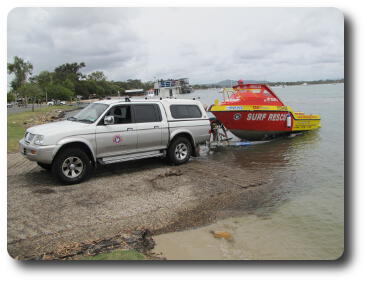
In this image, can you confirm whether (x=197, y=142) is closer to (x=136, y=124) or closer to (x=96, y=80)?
(x=136, y=124)

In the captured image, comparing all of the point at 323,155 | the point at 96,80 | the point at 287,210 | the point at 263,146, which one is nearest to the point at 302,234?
the point at 287,210

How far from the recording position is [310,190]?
789cm

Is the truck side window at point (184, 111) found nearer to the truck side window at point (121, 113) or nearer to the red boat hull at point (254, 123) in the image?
the truck side window at point (121, 113)

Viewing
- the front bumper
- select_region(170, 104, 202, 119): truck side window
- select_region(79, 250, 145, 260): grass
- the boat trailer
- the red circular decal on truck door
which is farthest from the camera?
the boat trailer

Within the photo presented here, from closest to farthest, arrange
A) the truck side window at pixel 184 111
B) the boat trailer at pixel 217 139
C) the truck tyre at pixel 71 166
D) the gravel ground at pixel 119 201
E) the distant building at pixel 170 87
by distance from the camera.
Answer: the gravel ground at pixel 119 201 → the truck tyre at pixel 71 166 → the truck side window at pixel 184 111 → the boat trailer at pixel 217 139 → the distant building at pixel 170 87

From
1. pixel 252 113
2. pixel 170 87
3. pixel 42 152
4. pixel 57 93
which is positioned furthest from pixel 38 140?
pixel 57 93

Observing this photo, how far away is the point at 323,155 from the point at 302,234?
7474 millimetres

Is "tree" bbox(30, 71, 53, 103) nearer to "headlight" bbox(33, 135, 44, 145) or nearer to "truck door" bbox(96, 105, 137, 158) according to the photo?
"truck door" bbox(96, 105, 137, 158)

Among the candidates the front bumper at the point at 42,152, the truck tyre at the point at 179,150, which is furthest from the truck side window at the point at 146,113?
the front bumper at the point at 42,152

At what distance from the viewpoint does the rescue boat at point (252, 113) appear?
14953 mm

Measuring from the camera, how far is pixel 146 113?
352 inches

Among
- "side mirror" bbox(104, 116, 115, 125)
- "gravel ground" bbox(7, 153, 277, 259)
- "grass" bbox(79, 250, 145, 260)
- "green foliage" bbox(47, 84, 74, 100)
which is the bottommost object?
"grass" bbox(79, 250, 145, 260)

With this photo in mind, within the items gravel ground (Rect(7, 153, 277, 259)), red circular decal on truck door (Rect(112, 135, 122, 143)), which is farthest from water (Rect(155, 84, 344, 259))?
red circular decal on truck door (Rect(112, 135, 122, 143))

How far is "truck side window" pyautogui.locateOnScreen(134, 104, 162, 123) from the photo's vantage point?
28.7 ft
